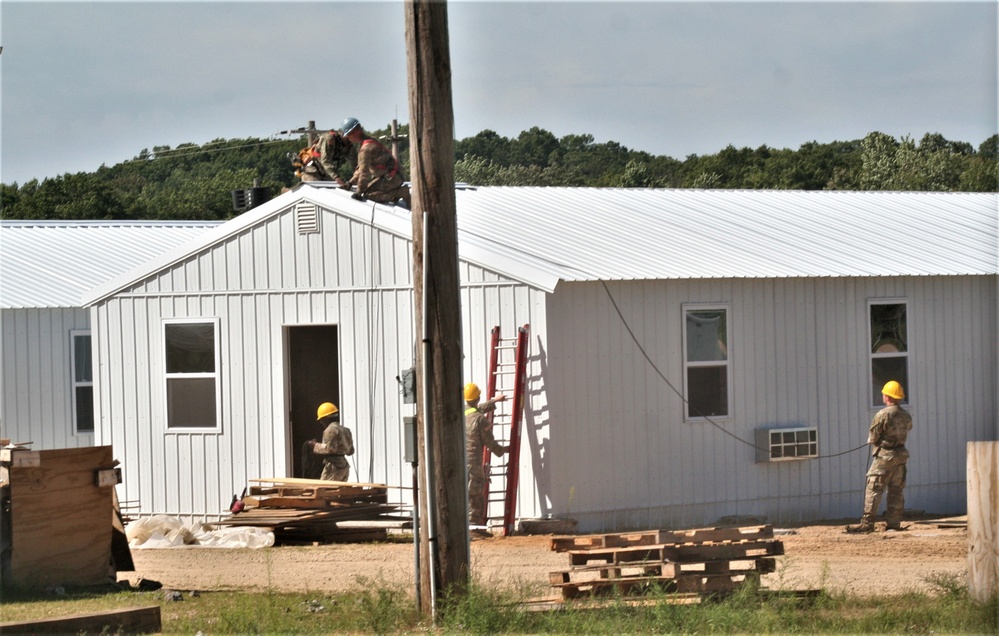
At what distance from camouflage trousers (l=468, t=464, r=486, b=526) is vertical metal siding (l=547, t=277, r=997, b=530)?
2.94ft

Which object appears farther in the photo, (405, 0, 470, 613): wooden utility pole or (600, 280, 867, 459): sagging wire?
(600, 280, 867, 459): sagging wire

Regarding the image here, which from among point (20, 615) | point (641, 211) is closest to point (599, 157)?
point (641, 211)

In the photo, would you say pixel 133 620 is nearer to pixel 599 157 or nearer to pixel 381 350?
pixel 381 350

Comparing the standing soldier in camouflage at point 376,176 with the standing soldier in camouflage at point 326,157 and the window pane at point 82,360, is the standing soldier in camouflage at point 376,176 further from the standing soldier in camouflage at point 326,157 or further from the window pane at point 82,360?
the window pane at point 82,360

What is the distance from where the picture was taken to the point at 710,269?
17.7 meters

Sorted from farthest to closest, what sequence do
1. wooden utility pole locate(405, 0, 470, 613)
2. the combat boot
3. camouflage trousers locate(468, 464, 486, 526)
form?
the combat boot < camouflage trousers locate(468, 464, 486, 526) < wooden utility pole locate(405, 0, 470, 613)

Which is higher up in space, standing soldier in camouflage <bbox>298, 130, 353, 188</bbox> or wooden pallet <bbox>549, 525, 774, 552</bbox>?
standing soldier in camouflage <bbox>298, 130, 353, 188</bbox>

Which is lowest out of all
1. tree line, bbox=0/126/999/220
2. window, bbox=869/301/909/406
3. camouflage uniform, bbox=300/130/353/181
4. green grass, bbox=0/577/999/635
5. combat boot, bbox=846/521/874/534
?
combat boot, bbox=846/521/874/534

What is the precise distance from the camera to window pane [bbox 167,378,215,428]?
18.6 m

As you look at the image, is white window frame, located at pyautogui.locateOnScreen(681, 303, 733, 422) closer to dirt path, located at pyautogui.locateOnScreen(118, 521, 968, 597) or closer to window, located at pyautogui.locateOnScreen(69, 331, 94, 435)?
dirt path, located at pyautogui.locateOnScreen(118, 521, 968, 597)

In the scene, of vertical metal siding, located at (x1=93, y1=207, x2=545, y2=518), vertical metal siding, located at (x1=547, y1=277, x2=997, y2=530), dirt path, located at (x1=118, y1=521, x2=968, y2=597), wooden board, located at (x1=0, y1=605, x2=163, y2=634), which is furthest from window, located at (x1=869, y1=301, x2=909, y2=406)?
wooden board, located at (x1=0, y1=605, x2=163, y2=634)

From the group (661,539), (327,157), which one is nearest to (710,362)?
(327,157)

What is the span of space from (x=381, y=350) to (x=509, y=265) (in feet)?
7.32

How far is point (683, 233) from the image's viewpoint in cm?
2009
